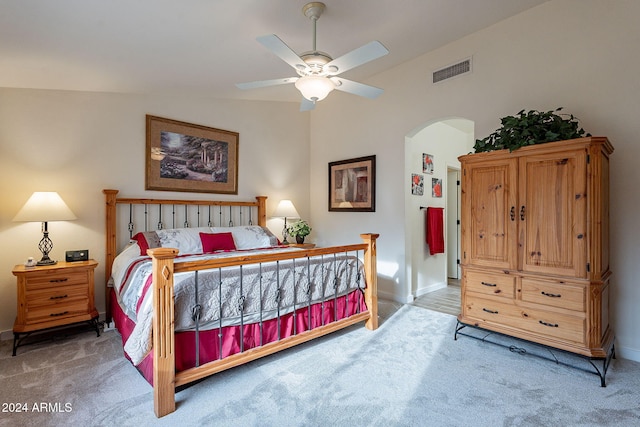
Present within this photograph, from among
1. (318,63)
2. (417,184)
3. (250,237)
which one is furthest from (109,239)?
(417,184)

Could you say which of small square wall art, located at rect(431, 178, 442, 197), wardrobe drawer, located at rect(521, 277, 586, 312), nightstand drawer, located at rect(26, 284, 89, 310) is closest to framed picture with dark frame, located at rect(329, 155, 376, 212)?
small square wall art, located at rect(431, 178, 442, 197)

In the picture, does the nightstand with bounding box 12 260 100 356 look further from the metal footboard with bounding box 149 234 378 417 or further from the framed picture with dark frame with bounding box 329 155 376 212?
the framed picture with dark frame with bounding box 329 155 376 212

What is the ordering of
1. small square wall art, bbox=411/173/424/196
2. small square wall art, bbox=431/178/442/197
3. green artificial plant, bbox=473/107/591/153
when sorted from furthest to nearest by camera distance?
small square wall art, bbox=431/178/442/197
small square wall art, bbox=411/173/424/196
green artificial plant, bbox=473/107/591/153

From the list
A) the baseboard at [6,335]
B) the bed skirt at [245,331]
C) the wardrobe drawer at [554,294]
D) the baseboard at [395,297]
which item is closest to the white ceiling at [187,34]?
the bed skirt at [245,331]

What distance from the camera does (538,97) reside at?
3012 millimetres

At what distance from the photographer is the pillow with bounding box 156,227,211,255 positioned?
3.54 metres

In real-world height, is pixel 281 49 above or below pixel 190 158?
above

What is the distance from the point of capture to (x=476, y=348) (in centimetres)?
280

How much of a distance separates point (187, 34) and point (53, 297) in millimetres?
2608

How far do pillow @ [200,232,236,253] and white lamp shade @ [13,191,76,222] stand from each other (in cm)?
126

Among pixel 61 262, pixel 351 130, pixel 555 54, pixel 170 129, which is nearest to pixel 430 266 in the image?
pixel 351 130

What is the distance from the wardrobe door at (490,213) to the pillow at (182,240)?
9.35ft

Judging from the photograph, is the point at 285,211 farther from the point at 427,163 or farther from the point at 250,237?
the point at 427,163

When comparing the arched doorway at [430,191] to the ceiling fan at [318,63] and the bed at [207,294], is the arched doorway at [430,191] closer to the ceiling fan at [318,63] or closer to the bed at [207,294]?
the bed at [207,294]
